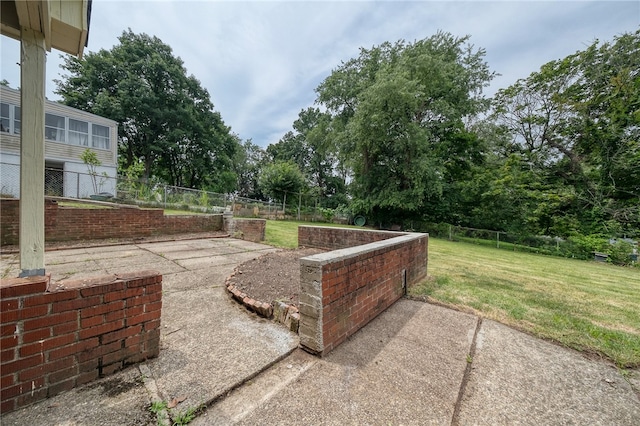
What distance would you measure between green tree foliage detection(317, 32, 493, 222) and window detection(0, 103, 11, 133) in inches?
752

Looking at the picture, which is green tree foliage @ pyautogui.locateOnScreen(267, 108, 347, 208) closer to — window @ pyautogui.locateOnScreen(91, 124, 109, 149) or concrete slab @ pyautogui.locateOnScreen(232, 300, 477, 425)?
window @ pyautogui.locateOnScreen(91, 124, 109, 149)

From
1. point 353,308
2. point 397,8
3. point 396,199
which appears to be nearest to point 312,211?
point 396,199

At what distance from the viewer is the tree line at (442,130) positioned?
47.3ft

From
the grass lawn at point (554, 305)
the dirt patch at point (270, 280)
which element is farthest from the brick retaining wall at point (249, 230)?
the grass lawn at point (554, 305)

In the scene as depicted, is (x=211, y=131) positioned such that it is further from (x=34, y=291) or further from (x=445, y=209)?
(x=34, y=291)

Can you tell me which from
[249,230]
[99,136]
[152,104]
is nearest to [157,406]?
A: [249,230]

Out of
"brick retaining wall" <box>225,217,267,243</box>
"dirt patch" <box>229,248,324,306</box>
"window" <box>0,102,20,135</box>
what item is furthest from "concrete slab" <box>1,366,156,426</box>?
"window" <box>0,102,20,135</box>

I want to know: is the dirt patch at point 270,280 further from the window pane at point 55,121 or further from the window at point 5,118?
the window pane at point 55,121

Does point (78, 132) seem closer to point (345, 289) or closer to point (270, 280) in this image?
point (270, 280)

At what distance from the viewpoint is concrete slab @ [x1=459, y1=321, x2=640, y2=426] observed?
5.58 ft

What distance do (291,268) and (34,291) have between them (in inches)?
144

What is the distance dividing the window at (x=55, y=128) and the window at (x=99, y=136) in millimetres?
1373

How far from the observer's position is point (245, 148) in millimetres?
43125

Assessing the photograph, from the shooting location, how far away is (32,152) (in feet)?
5.24
